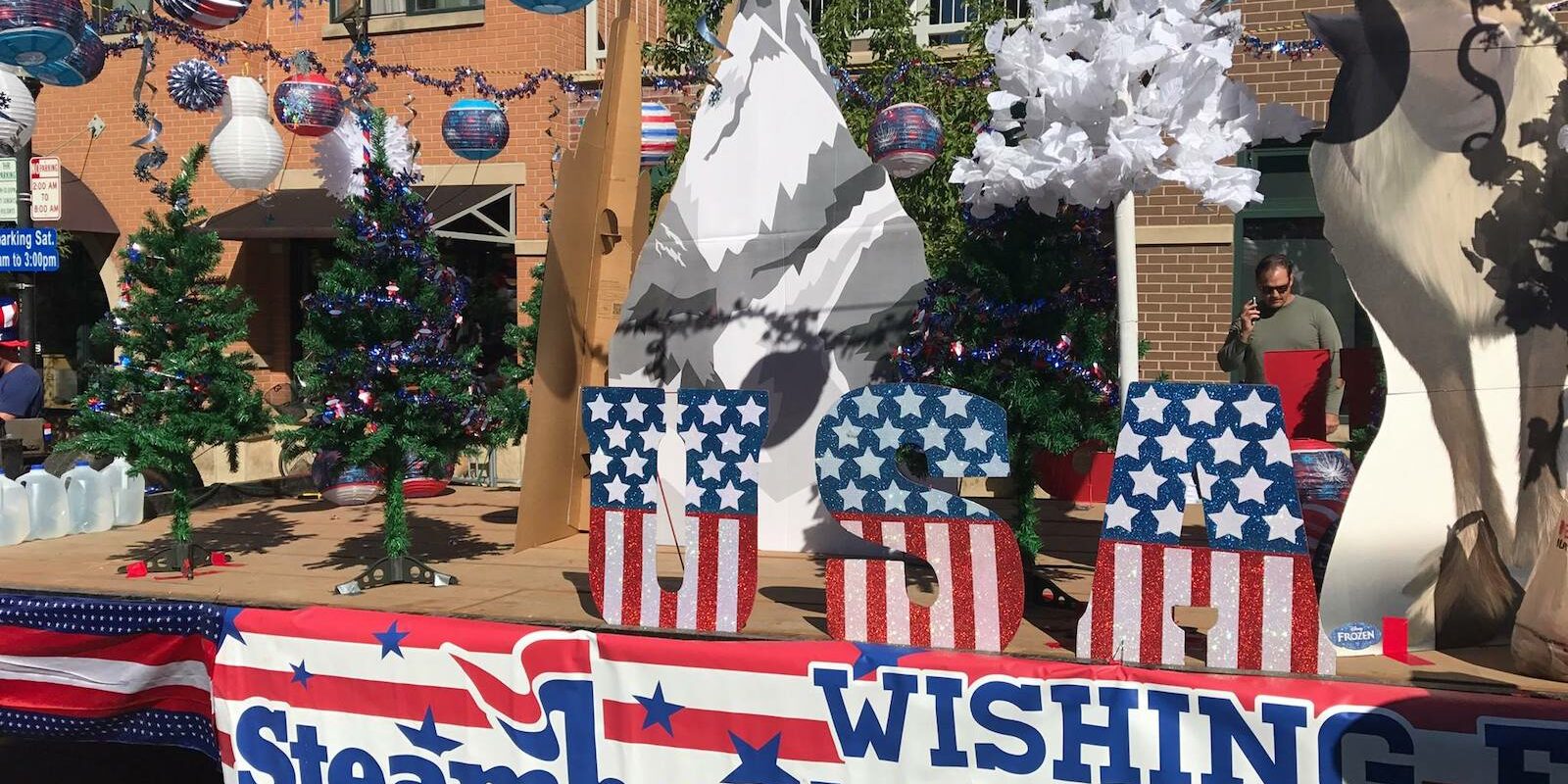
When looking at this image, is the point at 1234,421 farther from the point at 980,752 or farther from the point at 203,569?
the point at 203,569

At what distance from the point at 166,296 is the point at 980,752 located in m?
4.92

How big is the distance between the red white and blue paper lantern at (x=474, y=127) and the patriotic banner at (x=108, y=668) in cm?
591

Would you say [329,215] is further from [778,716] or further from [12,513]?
[778,716]

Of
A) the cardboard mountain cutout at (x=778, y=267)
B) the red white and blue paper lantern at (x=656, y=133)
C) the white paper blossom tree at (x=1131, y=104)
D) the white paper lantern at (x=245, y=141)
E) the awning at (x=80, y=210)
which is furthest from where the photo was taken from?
the awning at (x=80, y=210)

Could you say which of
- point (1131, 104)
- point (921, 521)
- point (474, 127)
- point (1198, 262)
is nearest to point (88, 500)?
point (474, 127)

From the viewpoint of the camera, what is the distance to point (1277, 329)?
215 inches

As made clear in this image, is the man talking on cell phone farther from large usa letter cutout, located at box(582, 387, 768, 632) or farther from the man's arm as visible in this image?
large usa letter cutout, located at box(582, 387, 768, 632)

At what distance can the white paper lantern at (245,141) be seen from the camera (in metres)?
9.35

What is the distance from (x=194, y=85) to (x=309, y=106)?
1.67 metres

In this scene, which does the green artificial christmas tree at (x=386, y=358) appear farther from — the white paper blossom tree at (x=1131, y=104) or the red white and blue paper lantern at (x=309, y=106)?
the red white and blue paper lantern at (x=309, y=106)

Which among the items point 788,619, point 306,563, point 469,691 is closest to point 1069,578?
point 788,619

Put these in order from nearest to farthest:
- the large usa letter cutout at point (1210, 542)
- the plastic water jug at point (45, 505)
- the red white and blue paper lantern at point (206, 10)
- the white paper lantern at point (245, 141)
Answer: the large usa letter cutout at point (1210, 542)
the plastic water jug at point (45, 505)
the red white and blue paper lantern at point (206, 10)
the white paper lantern at point (245, 141)

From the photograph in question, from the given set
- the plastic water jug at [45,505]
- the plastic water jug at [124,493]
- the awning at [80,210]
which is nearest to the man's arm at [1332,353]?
the plastic water jug at [124,493]

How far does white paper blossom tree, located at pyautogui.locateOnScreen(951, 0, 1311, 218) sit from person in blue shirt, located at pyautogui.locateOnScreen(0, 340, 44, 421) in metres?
7.38
